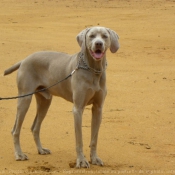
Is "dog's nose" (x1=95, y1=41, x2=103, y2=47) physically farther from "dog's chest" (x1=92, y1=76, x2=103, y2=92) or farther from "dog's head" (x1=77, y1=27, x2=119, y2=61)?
"dog's chest" (x1=92, y1=76, x2=103, y2=92)

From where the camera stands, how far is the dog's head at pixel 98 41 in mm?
7430

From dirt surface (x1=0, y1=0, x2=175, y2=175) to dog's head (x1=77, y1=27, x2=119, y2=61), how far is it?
1561mm

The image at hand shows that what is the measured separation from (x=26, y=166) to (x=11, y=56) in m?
9.14

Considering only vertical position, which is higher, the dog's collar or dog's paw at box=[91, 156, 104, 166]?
the dog's collar

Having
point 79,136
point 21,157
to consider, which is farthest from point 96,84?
point 21,157

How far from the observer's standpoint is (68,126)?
1011cm

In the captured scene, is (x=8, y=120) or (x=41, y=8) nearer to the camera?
(x=8, y=120)

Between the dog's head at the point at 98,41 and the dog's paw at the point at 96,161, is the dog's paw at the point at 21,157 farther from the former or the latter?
the dog's head at the point at 98,41

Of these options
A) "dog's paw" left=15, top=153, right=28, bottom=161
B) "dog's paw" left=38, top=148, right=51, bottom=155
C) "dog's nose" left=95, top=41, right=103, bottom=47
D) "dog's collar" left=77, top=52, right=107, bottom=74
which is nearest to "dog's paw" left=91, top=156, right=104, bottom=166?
"dog's paw" left=38, top=148, right=51, bottom=155

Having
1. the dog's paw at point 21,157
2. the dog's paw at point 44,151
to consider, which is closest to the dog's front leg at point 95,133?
the dog's paw at point 44,151

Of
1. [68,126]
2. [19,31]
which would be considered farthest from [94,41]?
[19,31]

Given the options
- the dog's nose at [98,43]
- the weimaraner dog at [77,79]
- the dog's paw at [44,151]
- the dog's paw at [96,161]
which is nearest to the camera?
the dog's nose at [98,43]

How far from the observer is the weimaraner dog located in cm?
765

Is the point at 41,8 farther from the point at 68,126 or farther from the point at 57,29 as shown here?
the point at 68,126
